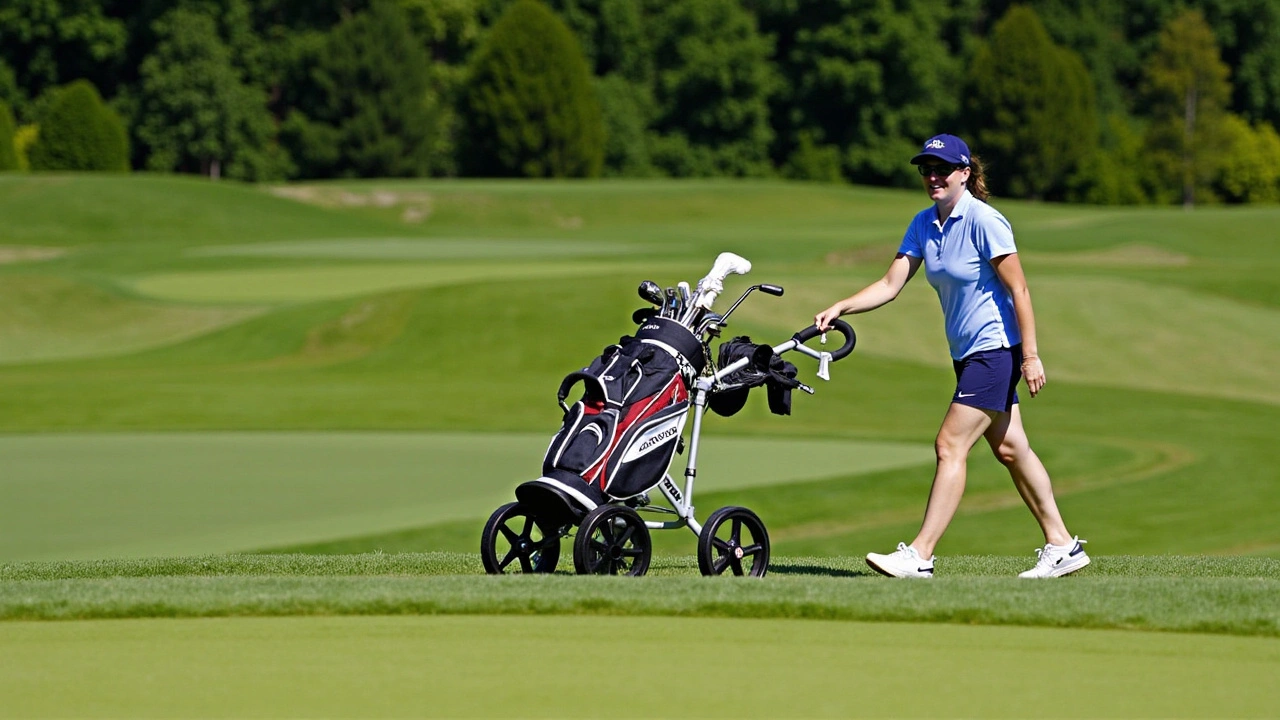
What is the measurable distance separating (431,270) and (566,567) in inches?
1154

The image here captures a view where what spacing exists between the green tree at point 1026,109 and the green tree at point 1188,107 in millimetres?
3761

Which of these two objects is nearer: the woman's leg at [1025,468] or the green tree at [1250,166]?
the woman's leg at [1025,468]

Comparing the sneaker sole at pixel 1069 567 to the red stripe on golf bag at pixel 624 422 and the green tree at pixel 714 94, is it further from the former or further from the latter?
the green tree at pixel 714 94

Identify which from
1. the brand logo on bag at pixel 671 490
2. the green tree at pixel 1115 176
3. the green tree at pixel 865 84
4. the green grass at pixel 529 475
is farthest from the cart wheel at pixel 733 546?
the green tree at pixel 1115 176

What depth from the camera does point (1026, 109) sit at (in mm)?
75062

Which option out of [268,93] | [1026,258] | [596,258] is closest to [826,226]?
[1026,258]

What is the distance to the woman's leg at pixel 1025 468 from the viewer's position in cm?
778

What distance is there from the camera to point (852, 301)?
789 centimetres

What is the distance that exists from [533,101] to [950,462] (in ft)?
204

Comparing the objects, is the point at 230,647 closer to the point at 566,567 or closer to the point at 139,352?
the point at 566,567

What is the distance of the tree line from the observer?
69.9 meters

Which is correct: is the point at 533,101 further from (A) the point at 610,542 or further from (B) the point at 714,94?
(A) the point at 610,542

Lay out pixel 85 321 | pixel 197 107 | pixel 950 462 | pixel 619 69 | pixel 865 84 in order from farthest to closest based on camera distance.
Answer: pixel 619 69 → pixel 865 84 → pixel 197 107 → pixel 85 321 → pixel 950 462

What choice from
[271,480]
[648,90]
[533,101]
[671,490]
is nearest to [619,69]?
[648,90]
